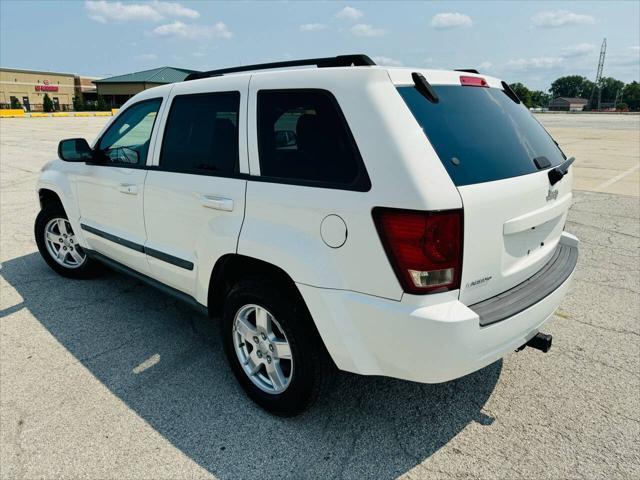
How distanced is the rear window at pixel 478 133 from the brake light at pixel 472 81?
0.03 metres

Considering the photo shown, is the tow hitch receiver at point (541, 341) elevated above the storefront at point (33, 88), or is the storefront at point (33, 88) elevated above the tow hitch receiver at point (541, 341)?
the storefront at point (33, 88)

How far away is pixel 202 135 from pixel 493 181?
5.97ft

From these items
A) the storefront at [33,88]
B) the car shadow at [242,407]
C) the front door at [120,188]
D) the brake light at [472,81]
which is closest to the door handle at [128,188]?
the front door at [120,188]

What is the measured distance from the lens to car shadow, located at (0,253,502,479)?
93.0 inches

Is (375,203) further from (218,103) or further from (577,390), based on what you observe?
(577,390)

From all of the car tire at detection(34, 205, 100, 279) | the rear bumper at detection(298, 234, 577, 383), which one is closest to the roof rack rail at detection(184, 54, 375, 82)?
the rear bumper at detection(298, 234, 577, 383)

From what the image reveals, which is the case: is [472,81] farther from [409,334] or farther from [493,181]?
[409,334]

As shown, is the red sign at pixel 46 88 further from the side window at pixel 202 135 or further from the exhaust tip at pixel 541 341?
the exhaust tip at pixel 541 341

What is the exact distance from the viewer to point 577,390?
9.45ft

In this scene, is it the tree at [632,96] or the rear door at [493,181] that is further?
the tree at [632,96]

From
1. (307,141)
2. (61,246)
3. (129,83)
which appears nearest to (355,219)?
(307,141)

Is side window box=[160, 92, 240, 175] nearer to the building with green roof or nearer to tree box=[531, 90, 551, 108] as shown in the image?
the building with green roof

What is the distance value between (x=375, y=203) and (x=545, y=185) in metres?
1.11

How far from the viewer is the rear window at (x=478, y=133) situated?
2127 millimetres
